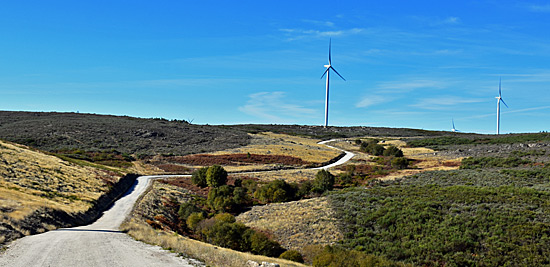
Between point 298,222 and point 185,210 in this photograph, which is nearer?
point 298,222

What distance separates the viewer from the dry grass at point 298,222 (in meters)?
30.5

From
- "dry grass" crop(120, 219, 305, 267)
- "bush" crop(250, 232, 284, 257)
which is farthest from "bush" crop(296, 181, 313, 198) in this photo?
"dry grass" crop(120, 219, 305, 267)

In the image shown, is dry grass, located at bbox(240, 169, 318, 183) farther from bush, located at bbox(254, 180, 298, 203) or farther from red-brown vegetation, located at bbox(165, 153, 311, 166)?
red-brown vegetation, located at bbox(165, 153, 311, 166)

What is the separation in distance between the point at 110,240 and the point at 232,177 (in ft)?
131

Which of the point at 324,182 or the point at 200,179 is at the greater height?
the point at 324,182

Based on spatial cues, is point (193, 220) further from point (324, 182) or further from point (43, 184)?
point (324, 182)

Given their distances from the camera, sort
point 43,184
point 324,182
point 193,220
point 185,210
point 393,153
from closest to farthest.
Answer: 1. point 193,220
2. point 185,210
3. point 43,184
4. point 324,182
5. point 393,153

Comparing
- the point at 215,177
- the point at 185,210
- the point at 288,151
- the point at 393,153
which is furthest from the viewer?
the point at 288,151

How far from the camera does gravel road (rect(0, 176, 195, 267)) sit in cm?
1544

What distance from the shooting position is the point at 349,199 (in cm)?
3956

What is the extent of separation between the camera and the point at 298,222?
33.9 m

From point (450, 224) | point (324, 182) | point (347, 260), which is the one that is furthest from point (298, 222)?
point (324, 182)

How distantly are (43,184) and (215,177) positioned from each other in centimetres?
2017

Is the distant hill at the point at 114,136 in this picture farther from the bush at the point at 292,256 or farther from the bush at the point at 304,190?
the bush at the point at 292,256
